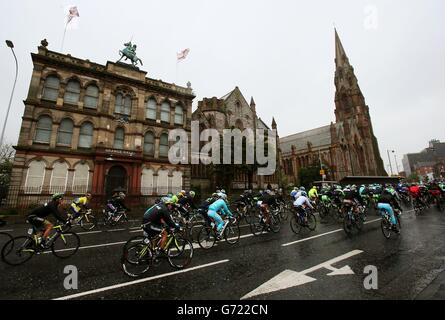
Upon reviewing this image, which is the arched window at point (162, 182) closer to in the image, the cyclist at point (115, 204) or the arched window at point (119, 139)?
the arched window at point (119, 139)

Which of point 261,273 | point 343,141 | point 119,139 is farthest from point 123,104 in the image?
point 343,141

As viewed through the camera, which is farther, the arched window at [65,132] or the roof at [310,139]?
the roof at [310,139]

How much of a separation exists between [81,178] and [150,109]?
398 inches

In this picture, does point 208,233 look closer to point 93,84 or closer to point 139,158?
point 139,158

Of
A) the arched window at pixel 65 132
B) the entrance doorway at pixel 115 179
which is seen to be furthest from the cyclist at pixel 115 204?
the arched window at pixel 65 132

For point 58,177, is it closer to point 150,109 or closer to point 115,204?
point 115,204

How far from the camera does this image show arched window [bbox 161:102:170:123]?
79.3 feet

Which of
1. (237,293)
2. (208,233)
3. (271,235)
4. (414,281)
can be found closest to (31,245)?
(208,233)

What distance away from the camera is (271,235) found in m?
9.84

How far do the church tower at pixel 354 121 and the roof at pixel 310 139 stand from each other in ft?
14.0

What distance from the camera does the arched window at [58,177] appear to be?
17453 millimetres

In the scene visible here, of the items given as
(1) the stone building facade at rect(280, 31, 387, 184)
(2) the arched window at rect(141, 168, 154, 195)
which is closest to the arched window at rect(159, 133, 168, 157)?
(2) the arched window at rect(141, 168, 154, 195)

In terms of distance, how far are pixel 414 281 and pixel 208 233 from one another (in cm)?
604

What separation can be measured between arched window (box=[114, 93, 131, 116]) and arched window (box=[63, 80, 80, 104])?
11.3 feet
